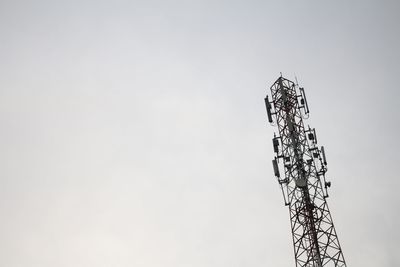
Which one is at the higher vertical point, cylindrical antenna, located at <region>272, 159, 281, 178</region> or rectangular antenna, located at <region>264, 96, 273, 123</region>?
rectangular antenna, located at <region>264, 96, 273, 123</region>

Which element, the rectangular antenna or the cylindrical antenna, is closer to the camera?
the cylindrical antenna

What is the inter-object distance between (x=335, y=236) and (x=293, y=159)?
6.73 m

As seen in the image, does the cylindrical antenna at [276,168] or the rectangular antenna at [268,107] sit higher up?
the rectangular antenna at [268,107]

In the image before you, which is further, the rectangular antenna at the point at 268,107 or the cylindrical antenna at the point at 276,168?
the rectangular antenna at the point at 268,107

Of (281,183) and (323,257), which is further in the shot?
(281,183)

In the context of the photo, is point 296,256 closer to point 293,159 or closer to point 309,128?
point 293,159

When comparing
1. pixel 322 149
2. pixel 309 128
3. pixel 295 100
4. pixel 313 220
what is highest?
pixel 295 100

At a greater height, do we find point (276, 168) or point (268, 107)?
point (268, 107)

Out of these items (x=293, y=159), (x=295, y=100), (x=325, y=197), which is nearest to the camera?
(x=325, y=197)

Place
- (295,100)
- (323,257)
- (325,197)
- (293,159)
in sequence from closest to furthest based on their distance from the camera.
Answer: (323,257) < (325,197) < (293,159) < (295,100)

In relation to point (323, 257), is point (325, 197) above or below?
above

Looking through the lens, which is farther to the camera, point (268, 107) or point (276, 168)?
point (268, 107)

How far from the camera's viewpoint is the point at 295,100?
115ft

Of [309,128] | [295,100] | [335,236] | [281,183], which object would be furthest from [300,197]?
[295,100]
